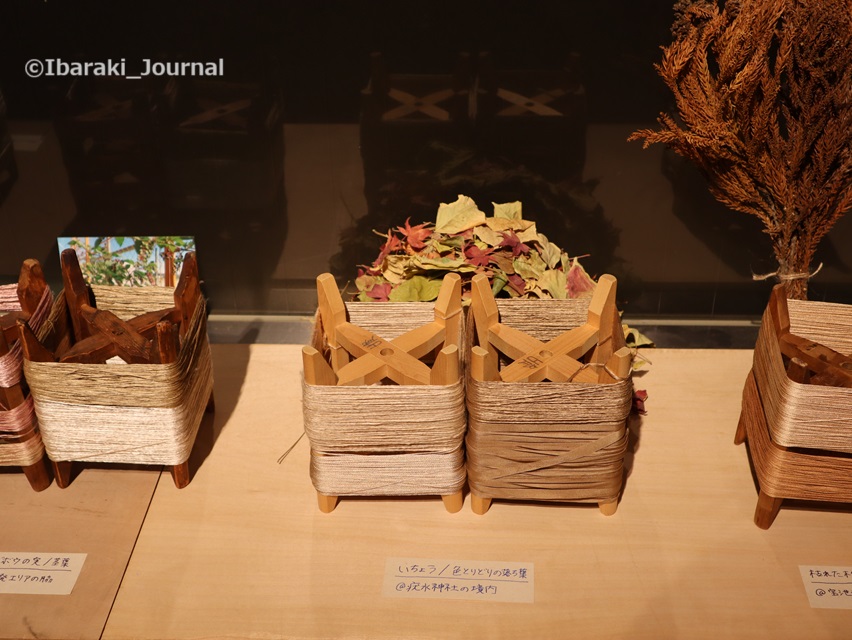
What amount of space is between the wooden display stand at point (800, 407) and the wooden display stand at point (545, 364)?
235 mm

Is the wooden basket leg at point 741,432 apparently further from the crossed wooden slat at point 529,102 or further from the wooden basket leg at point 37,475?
the wooden basket leg at point 37,475

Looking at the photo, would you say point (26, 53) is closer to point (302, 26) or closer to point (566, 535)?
point (302, 26)

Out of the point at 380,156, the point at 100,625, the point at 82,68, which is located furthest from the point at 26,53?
the point at 100,625

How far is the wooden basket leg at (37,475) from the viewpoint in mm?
1470

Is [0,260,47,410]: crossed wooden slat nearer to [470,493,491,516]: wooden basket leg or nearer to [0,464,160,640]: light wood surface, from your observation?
[0,464,160,640]: light wood surface

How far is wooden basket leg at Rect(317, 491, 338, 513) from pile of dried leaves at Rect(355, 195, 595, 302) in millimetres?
431

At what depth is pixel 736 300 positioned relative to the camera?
77.4 inches

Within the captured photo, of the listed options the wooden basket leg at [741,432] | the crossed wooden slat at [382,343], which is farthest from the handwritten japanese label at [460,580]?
the wooden basket leg at [741,432]

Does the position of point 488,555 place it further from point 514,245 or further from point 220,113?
point 220,113

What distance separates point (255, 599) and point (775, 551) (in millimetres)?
830

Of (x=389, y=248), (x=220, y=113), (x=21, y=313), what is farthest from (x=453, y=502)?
(x=220, y=113)

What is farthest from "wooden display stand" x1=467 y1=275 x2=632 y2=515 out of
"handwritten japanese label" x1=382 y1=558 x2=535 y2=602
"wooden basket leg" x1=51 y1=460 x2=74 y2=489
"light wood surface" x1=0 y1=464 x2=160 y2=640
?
"wooden basket leg" x1=51 y1=460 x2=74 y2=489

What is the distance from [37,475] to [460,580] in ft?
2.50

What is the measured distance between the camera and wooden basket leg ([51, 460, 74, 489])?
1.47 metres
